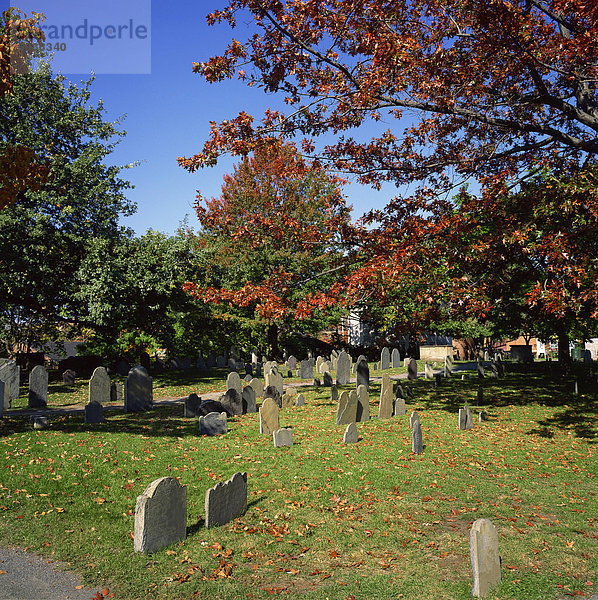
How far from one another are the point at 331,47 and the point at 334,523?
31.7 feet

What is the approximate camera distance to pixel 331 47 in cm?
1077

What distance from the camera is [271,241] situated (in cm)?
2258

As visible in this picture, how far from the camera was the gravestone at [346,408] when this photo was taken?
13.3 m

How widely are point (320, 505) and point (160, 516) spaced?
8.70 feet

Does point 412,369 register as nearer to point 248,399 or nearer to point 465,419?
point 465,419

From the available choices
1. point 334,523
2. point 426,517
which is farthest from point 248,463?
point 426,517

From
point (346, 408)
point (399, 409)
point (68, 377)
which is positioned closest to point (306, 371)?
point (399, 409)

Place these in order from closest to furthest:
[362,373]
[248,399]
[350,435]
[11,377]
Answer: [350,435] < [248,399] < [11,377] < [362,373]

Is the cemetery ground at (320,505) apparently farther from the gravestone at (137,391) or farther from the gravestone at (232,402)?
the gravestone at (137,391)

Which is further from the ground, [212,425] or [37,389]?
[37,389]

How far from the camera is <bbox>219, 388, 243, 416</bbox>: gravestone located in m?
14.8

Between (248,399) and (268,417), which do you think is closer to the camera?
(268,417)

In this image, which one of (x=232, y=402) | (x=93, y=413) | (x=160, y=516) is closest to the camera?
(x=160, y=516)

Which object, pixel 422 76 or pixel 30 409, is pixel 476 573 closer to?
pixel 422 76
